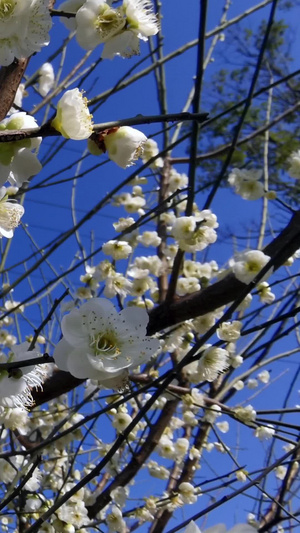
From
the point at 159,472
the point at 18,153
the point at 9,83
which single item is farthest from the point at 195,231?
the point at 159,472

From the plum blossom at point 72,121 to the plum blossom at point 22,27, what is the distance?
0.19 meters

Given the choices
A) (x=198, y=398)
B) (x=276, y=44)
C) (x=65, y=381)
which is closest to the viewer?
(x=65, y=381)

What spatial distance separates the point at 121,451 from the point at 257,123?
14.0ft

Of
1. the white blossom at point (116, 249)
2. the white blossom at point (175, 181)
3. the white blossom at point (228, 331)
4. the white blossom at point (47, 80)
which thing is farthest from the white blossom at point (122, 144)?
the white blossom at point (175, 181)

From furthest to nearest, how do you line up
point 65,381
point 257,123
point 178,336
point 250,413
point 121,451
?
point 257,123
point 121,451
point 178,336
point 250,413
point 65,381

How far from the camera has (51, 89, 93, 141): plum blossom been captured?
63 cm

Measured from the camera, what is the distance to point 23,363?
0.65 m

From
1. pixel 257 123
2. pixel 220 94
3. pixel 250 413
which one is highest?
pixel 220 94

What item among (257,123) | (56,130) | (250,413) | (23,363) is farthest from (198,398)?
(257,123)

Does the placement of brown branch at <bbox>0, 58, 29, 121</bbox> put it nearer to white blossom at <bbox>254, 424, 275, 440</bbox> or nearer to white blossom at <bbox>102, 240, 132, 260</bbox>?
white blossom at <bbox>102, 240, 132, 260</bbox>

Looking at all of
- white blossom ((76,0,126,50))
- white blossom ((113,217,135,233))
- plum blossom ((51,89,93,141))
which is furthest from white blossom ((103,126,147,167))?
white blossom ((113,217,135,233))

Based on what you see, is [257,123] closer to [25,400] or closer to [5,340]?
[5,340]

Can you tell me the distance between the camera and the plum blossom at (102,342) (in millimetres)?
705

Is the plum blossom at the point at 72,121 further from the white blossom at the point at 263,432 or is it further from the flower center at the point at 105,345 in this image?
the white blossom at the point at 263,432
